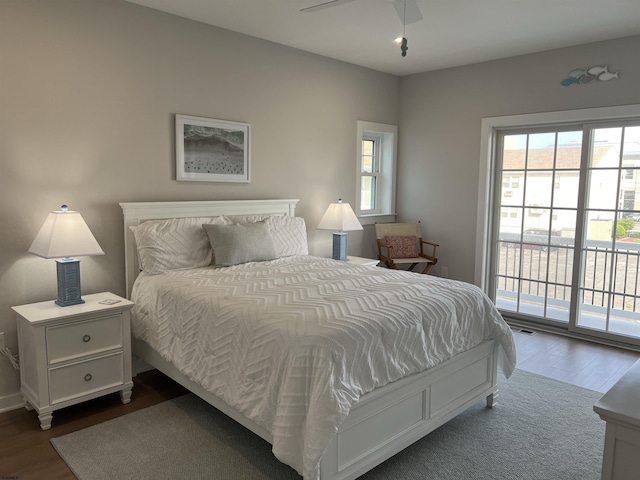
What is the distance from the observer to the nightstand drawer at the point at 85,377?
8.80 feet

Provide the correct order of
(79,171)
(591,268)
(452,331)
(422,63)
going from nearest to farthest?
1. (452,331)
2. (79,171)
3. (591,268)
4. (422,63)

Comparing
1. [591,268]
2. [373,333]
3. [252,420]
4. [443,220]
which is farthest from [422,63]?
[252,420]

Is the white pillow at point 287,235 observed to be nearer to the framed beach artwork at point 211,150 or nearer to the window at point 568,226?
the framed beach artwork at point 211,150

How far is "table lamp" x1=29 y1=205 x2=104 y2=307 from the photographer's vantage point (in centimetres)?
273

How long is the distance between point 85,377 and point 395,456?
1849 mm

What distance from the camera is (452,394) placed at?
2.65 m

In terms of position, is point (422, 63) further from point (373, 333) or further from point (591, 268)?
point (373, 333)

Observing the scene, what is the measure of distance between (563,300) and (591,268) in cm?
41

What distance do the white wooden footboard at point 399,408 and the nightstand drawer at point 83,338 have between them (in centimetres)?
34

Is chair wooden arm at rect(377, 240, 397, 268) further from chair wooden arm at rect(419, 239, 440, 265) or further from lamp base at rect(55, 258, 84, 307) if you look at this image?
lamp base at rect(55, 258, 84, 307)

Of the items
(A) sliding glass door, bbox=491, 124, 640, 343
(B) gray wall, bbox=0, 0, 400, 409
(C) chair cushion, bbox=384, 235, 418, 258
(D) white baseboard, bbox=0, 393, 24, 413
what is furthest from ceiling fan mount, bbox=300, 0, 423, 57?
(D) white baseboard, bbox=0, 393, 24, 413

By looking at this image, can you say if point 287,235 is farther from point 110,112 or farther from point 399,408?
point 399,408

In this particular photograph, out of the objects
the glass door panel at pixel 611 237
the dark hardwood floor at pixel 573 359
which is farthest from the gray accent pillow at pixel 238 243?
the glass door panel at pixel 611 237

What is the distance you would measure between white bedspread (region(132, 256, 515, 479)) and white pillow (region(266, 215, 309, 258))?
2.01 feet
